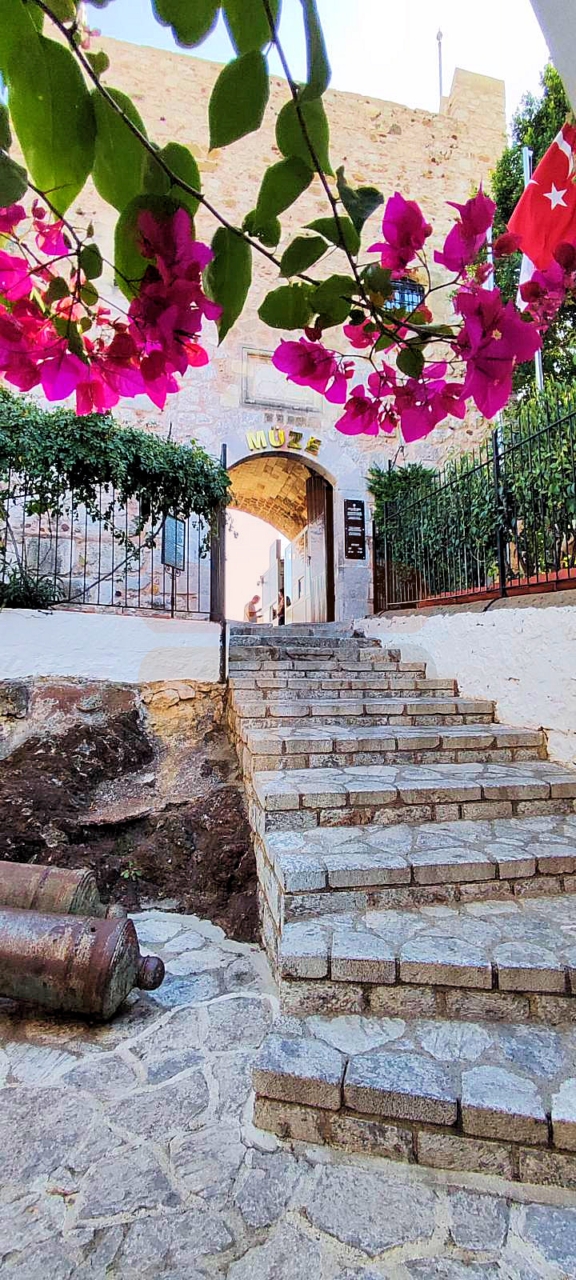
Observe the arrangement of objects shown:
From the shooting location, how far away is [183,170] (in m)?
0.61

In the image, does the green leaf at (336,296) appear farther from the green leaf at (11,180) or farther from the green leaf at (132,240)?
the green leaf at (11,180)

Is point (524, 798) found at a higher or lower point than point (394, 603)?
lower

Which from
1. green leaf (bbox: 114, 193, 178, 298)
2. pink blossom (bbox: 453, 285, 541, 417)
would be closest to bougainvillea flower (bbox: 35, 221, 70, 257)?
green leaf (bbox: 114, 193, 178, 298)

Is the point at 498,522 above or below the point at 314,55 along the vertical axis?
Result: above

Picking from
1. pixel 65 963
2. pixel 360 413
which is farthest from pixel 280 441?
pixel 360 413

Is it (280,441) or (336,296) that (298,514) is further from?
(336,296)

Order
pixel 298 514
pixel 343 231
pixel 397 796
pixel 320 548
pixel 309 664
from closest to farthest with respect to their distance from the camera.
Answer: pixel 343 231 < pixel 397 796 < pixel 309 664 < pixel 320 548 < pixel 298 514

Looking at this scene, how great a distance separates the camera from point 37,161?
531mm

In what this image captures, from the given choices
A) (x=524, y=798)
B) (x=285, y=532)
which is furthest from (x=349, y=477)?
(x=524, y=798)

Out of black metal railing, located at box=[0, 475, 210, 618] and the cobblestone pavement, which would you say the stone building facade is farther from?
the cobblestone pavement

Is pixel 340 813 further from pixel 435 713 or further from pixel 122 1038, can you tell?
pixel 435 713

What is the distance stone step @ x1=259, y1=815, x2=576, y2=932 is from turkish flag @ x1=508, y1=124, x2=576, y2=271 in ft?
7.24

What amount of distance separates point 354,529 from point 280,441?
1.44m

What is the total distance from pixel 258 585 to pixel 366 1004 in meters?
15.7
